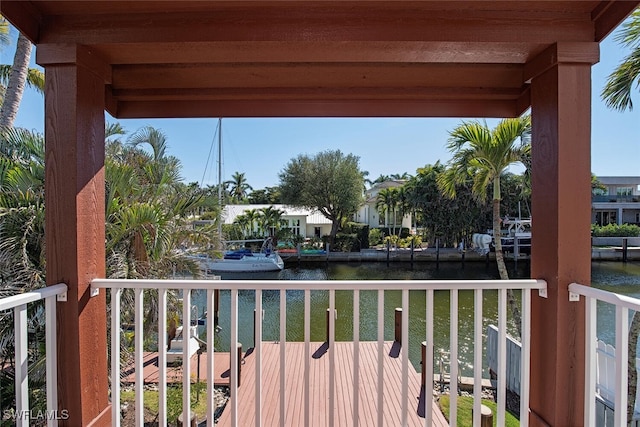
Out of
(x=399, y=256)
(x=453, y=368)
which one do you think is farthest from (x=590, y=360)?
(x=399, y=256)

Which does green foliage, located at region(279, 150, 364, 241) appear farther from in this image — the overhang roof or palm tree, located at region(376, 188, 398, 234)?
the overhang roof

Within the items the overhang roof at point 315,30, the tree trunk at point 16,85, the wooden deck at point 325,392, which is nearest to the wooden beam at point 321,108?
the overhang roof at point 315,30

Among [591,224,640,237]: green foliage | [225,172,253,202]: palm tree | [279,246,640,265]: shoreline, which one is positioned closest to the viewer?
[591,224,640,237]: green foliage

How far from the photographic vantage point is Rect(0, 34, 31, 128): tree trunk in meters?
4.90

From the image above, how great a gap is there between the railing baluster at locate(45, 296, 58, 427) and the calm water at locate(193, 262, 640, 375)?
4776 millimetres

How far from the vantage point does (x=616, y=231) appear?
18828 millimetres

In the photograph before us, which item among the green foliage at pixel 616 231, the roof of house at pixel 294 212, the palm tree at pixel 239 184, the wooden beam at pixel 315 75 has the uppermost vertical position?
the palm tree at pixel 239 184

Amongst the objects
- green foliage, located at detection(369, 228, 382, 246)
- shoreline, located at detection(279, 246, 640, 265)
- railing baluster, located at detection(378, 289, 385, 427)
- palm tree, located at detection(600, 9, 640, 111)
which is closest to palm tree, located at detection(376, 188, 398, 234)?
green foliage, located at detection(369, 228, 382, 246)

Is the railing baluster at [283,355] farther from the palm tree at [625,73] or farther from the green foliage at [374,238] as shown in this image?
the green foliage at [374,238]

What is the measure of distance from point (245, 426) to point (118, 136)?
4410mm

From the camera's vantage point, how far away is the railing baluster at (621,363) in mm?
1312

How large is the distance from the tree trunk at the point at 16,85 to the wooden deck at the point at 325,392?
5395mm

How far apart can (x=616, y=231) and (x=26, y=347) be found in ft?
85.5

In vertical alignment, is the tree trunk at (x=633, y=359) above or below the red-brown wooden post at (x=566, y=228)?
below
